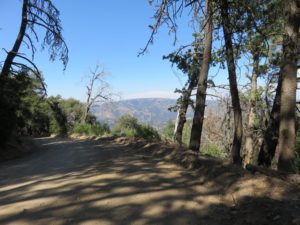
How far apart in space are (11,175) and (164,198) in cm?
612

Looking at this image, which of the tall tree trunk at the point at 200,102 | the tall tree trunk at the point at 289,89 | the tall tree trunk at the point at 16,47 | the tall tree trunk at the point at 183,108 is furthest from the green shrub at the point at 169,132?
the tall tree trunk at the point at 289,89

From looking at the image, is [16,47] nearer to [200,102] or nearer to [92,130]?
[200,102]

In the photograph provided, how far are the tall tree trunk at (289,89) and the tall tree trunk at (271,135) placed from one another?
14.3ft

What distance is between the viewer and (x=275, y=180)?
22.1ft

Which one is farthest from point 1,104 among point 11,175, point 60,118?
point 60,118

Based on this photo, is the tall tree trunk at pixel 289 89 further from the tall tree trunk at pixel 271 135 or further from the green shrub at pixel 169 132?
the green shrub at pixel 169 132

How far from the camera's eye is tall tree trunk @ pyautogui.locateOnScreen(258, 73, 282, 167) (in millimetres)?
13938

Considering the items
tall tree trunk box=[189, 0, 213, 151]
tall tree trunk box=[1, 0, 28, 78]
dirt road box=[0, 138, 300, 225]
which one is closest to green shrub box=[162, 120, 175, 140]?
tall tree trunk box=[1, 0, 28, 78]

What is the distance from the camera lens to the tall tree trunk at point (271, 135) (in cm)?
1394

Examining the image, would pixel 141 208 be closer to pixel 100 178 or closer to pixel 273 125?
pixel 100 178

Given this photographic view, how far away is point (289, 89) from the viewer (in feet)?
30.7

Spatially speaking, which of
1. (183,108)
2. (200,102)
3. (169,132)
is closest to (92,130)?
(183,108)

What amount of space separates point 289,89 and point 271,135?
514 cm

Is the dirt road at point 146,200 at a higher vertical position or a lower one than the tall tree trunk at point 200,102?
lower
